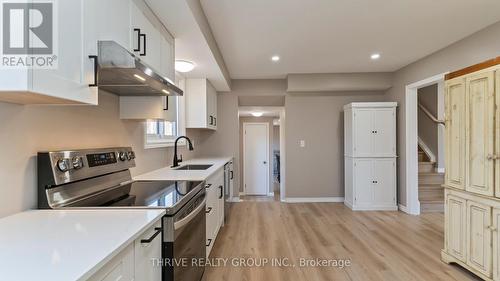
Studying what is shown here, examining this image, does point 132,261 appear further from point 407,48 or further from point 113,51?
point 407,48

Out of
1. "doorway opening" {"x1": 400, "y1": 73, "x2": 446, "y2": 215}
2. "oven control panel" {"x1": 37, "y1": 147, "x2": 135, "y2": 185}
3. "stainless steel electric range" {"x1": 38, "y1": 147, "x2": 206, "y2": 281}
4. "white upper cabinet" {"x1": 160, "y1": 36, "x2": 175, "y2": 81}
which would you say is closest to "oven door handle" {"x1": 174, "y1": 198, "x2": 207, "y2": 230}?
"stainless steel electric range" {"x1": 38, "y1": 147, "x2": 206, "y2": 281}

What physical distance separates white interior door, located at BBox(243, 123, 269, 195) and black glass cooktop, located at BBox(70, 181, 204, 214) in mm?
5159

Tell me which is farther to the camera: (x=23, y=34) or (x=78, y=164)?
(x=78, y=164)

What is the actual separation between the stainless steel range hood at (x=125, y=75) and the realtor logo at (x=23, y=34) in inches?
12.5

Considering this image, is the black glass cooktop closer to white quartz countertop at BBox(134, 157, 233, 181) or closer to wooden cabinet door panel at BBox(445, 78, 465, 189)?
white quartz countertop at BBox(134, 157, 233, 181)

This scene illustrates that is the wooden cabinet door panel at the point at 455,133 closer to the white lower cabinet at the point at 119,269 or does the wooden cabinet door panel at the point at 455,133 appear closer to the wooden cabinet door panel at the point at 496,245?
the wooden cabinet door panel at the point at 496,245

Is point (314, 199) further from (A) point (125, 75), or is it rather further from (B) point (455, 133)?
(A) point (125, 75)

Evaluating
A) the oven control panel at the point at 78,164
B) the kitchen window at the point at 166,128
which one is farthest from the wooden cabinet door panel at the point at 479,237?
the oven control panel at the point at 78,164

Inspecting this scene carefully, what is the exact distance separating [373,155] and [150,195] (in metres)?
4.03

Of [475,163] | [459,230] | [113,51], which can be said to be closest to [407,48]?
[475,163]

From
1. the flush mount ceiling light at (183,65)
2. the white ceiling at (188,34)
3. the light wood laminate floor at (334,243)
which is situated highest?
the white ceiling at (188,34)

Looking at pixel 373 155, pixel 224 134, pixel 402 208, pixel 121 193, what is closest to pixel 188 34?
pixel 121 193

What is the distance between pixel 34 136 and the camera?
4.28ft

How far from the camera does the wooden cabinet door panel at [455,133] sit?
2344mm
